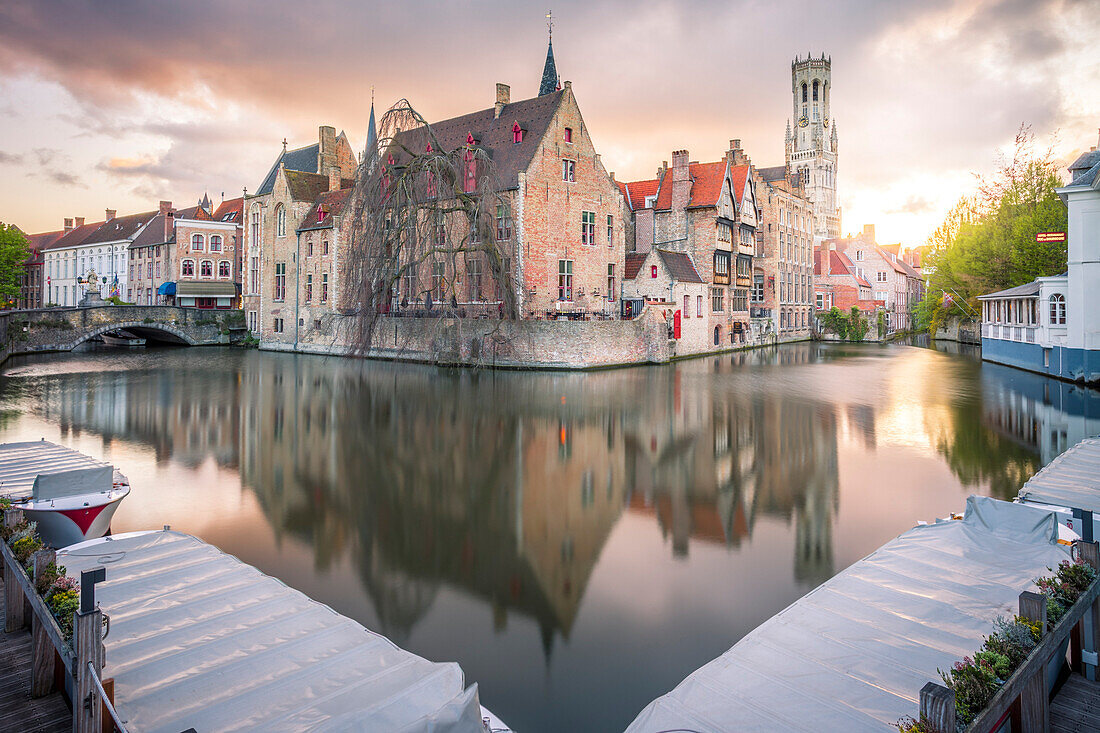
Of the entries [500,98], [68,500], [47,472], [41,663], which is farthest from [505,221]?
[41,663]

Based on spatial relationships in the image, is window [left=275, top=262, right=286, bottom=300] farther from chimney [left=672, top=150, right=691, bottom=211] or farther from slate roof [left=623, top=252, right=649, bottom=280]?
chimney [left=672, top=150, right=691, bottom=211]

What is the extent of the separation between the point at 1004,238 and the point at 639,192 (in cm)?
2149

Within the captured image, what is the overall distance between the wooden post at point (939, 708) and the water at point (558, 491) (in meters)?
2.32

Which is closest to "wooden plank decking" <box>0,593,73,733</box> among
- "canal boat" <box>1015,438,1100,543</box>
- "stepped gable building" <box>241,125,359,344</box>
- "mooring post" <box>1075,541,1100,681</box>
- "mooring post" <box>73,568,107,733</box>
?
"mooring post" <box>73,568,107,733</box>

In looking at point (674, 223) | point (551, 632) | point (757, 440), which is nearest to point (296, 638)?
point (551, 632)

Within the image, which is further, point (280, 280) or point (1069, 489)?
point (280, 280)

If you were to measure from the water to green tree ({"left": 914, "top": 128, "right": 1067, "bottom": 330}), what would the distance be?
17.2 meters

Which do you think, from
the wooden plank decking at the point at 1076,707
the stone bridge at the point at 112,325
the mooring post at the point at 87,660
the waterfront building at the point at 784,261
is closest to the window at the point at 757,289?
the waterfront building at the point at 784,261

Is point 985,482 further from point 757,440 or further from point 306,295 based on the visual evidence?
point 306,295

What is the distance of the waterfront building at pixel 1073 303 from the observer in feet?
75.3

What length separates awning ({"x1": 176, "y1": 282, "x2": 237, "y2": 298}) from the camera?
52.8m

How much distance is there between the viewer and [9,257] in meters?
46.9

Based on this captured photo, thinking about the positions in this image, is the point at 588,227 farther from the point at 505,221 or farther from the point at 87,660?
the point at 87,660

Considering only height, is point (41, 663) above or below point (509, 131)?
below
